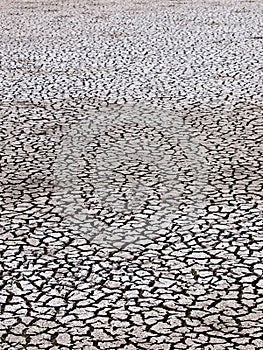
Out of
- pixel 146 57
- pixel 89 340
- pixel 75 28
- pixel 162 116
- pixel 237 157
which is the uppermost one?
pixel 75 28

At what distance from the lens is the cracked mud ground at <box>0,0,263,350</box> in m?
1.06

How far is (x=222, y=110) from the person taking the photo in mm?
2051

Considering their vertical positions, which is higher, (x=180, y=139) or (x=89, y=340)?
(x=180, y=139)

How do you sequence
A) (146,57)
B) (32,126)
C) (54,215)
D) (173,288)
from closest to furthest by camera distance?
1. (173,288)
2. (54,215)
3. (32,126)
4. (146,57)

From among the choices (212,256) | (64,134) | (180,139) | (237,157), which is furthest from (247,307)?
(64,134)

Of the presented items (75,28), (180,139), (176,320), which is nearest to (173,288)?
(176,320)

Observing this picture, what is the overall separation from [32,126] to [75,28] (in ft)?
4.87

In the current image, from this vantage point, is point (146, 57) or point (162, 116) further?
point (146, 57)

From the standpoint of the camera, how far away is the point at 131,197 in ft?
4.87

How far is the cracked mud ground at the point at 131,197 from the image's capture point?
1.06m

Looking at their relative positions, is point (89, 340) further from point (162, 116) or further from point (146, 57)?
point (146, 57)

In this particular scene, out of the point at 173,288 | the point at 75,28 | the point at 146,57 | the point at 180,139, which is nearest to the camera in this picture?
the point at 173,288

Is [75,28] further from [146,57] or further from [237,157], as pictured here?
[237,157]

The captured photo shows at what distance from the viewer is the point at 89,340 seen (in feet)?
3.31
